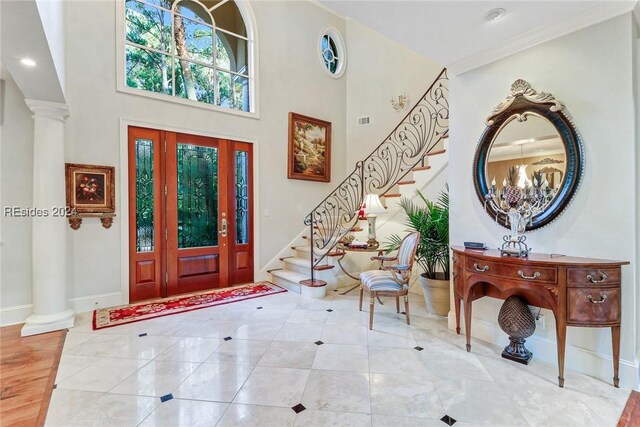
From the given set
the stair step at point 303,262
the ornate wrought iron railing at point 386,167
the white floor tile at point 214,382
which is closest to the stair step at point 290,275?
the stair step at point 303,262

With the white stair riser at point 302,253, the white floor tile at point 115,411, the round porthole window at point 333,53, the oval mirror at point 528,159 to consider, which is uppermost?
the round porthole window at point 333,53

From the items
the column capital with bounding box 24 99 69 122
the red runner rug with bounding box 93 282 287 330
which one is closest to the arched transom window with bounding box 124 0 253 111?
the column capital with bounding box 24 99 69 122

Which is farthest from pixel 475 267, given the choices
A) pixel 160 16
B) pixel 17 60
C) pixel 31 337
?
pixel 160 16

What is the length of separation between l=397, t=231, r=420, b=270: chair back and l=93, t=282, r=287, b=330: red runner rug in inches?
81.9

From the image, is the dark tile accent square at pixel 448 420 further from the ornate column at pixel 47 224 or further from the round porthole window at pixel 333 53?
the round porthole window at pixel 333 53

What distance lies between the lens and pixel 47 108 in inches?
124

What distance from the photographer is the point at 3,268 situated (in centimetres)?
340

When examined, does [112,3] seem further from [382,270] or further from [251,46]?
[382,270]

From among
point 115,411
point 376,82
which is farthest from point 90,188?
point 376,82

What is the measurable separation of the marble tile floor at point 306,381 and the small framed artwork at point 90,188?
150 centimetres

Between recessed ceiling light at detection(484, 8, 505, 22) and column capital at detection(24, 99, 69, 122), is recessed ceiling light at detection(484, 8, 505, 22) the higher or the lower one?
the higher one

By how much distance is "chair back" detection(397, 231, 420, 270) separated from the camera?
10.8 ft

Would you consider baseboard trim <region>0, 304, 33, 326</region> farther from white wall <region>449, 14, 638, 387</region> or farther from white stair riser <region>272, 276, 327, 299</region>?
white wall <region>449, 14, 638, 387</region>

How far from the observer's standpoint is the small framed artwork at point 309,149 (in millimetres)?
5684
